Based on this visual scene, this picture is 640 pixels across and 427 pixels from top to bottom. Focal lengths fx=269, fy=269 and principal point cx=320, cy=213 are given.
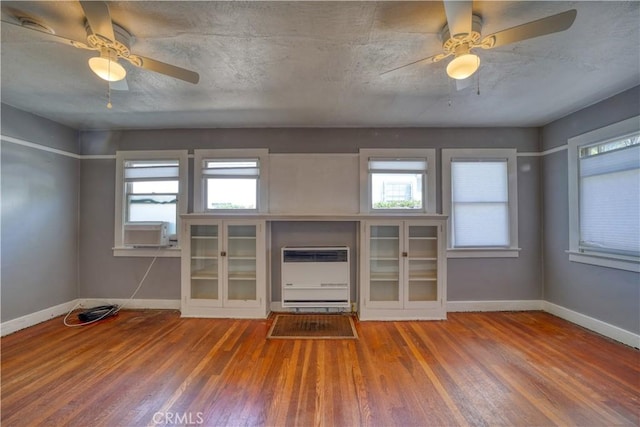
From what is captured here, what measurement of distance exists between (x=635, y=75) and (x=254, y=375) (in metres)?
4.22

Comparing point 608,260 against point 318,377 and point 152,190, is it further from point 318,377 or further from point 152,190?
point 152,190

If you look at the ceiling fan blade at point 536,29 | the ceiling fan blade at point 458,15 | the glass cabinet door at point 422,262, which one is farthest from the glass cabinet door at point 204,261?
the ceiling fan blade at point 536,29

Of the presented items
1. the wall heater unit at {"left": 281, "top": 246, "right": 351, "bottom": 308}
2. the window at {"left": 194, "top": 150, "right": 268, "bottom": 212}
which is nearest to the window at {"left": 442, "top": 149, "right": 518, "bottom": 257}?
the wall heater unit at {"left": 281, "top": 246, "right": 351, "bottom": 308}

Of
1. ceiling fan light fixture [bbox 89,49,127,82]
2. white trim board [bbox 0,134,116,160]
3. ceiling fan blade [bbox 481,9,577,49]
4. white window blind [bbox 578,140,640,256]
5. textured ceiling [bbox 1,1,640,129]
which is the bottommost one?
white window blind [bbox 578,140,640,256]

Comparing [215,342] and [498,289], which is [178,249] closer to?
[215,342]

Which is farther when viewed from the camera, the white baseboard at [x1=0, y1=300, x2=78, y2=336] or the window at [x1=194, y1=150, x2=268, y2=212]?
the window at [x1=194, y1=150, x2=268, y2=212]

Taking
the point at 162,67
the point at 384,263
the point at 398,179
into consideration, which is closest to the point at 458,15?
the point at 162,67

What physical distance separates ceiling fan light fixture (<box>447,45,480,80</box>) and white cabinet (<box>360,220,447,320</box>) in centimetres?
192

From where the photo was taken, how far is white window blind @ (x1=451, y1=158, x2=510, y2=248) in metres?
3.68

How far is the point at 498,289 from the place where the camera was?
3.69 m

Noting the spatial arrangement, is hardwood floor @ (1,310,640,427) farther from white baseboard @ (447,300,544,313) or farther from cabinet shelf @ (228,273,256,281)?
cabinet shelf @ (228,273,256,281)

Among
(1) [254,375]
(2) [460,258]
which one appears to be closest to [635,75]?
(2) [460,258]

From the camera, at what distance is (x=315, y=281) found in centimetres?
344

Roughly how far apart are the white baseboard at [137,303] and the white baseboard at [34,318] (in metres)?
0.17
